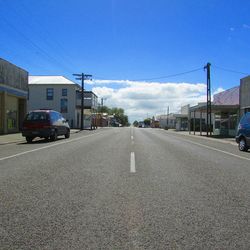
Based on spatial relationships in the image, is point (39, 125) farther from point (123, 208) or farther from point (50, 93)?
point (50, 93)

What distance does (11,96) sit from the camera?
111ft

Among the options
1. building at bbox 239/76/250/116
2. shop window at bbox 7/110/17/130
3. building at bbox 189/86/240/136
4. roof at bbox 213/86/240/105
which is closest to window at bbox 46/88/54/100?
building at bbox 189/86/240/136

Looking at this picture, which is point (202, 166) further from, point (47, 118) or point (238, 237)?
point (47, 118)

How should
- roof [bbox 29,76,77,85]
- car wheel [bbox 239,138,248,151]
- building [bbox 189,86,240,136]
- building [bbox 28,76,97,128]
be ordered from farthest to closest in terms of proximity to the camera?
roof [bbox 29,76,77,85] → building [bbox 28,76,97,128] → building [bbox 189,86,240,136] → car wheel [bbox 239,138,248,151]

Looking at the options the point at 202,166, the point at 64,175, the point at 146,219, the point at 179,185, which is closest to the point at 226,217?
the point at 146,219

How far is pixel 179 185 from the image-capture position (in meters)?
8.05

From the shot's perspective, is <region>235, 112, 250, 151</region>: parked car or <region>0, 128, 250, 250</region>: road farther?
<region>235, 112, 250, 151</region>: parked car

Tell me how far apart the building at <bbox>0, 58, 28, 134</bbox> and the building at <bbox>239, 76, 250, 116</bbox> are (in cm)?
2094

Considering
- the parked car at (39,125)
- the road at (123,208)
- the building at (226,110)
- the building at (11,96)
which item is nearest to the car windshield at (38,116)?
the parked car at (39,125)

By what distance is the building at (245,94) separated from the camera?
32.5 meters

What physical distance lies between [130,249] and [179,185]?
405 centimetres

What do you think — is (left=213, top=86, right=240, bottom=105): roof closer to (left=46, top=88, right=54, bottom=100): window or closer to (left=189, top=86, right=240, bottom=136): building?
(left=189, top=86, right=240, bottom=136): building

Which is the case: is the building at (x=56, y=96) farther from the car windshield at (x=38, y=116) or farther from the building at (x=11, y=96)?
the car windshield at (x=38, y=116)

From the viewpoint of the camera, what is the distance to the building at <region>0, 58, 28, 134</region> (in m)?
31.4
